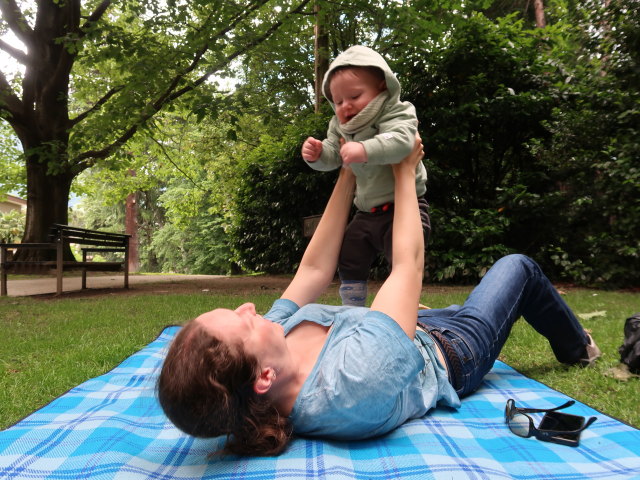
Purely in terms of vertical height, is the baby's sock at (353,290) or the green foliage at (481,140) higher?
the green foliage at (481,140)

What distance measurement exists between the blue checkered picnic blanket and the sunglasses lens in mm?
29

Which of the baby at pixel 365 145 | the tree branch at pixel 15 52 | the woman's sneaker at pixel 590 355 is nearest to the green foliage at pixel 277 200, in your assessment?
the tree branch at pixel 15 52

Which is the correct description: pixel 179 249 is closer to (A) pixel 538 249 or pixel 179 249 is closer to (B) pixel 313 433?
(A) pixel 538 249

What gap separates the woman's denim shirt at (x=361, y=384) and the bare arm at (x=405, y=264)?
0.07 meters

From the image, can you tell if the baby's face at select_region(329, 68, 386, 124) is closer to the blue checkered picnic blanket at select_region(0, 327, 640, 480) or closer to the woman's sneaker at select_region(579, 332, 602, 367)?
the blue checkered picnic blanket at select_region(0, 327, 640, 480)

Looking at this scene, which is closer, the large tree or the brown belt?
the brown belt

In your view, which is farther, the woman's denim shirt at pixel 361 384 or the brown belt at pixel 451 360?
the brown belt at pixel 451 360

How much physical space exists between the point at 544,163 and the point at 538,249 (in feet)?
4.81

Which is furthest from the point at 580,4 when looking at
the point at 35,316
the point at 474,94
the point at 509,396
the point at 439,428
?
the point at 35,316

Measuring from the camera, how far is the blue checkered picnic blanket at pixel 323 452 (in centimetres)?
141

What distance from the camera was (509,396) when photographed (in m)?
2.15

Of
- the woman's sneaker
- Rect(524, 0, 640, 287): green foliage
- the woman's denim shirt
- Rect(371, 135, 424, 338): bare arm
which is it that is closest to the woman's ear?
the woman's denim shirt

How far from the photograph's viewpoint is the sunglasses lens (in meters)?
1.72

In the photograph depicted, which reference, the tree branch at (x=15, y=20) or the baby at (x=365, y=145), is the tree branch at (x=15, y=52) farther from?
the baby at (x=365, y=145)
